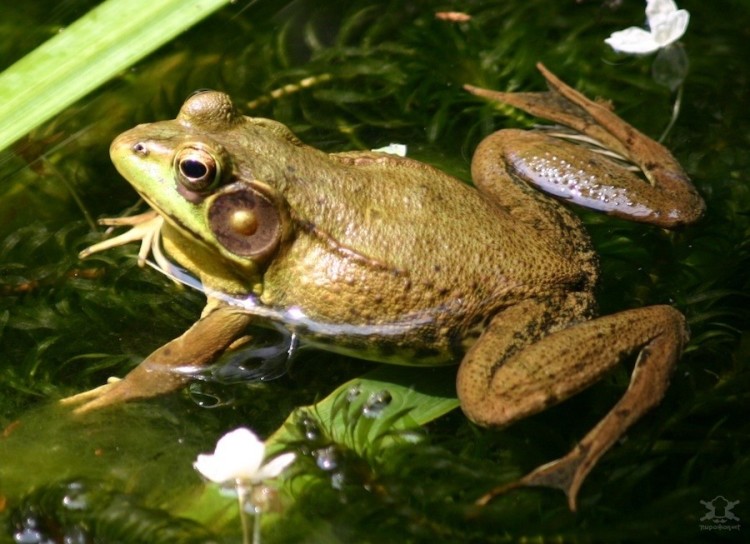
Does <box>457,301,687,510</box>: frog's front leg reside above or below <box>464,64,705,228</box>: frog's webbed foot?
below

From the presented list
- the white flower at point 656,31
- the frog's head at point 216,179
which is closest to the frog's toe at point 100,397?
the frog's head at point 216,179

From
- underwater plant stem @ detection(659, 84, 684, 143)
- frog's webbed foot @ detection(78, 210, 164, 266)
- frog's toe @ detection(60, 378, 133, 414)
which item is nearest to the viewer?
frog's toe @ detection(60, 378, 133, 414)

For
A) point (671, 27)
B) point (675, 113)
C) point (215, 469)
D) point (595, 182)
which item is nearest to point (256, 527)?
point (215, 469)

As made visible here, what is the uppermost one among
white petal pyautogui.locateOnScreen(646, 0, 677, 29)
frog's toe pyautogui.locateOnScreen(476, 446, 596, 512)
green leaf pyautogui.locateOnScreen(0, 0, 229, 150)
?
green leaf pyautogui.locateOnScreen(0, 0, 229, 150)

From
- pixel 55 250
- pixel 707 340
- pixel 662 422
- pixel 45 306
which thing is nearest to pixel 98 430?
pixel 45 306

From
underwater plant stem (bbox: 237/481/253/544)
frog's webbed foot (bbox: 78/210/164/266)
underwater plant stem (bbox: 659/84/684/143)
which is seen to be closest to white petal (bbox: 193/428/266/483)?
underwater plant stem (bbox: 237/481/253/544)

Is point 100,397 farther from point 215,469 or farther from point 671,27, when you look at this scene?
point 671,27

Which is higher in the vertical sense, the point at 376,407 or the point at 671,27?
the point at 671,27

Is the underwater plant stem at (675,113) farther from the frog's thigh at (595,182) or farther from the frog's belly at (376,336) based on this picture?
the frog's belly at (376,336)

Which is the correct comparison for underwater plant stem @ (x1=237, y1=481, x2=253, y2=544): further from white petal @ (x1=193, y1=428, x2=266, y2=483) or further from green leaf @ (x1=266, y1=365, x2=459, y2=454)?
green leaf @ (x1=266, y1=365, x2=459, y2=454)
